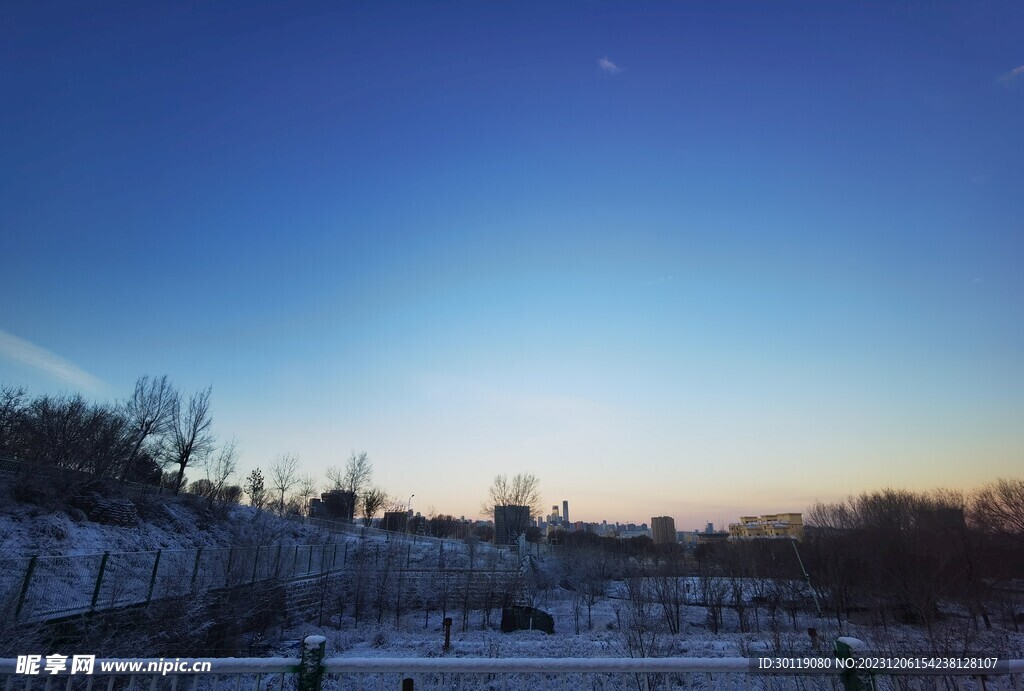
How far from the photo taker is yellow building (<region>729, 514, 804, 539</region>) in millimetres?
74750

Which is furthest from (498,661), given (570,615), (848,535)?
(848,535)

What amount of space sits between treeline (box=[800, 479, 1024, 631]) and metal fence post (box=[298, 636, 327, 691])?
24.1 m

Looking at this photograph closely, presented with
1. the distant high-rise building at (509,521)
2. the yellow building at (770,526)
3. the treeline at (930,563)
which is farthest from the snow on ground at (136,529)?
the yellow building at (770,526)

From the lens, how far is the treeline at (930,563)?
2489 centimetres

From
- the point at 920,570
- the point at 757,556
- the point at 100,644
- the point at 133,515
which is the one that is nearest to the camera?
the point at 100,644

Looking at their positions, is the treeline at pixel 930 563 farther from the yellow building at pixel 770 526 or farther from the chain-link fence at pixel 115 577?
the yellow building at pixel 770 526

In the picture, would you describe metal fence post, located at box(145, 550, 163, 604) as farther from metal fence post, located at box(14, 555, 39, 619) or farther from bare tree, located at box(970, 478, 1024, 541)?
bare tree, located at box(970, 478, 1024, 541)

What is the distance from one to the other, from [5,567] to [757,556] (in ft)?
116

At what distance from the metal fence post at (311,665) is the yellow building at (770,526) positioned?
250 feet

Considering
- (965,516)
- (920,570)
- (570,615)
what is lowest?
(570,615)

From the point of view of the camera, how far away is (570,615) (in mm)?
24969

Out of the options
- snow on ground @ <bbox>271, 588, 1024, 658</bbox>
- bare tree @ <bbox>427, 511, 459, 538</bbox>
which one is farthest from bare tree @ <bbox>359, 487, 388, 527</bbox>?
snow on ground @ <bbox>271, 588, 1024, 658</bbox>

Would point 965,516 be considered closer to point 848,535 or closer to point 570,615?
point 848,535

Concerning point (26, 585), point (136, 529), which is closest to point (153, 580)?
point (26, 585)
